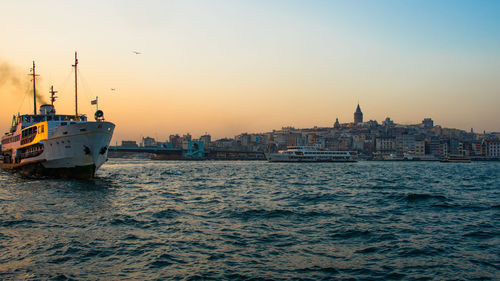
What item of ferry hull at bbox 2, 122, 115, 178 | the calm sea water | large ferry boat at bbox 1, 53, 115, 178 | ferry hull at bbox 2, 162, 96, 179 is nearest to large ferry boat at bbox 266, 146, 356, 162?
large ferry boat at bbox 1, 53, 115, 178

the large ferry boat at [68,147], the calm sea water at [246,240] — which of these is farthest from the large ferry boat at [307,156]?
the calm sea water at [246,240]

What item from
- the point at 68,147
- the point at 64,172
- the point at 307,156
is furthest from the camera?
the point at 307,156

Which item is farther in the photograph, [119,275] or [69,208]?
[69,208]

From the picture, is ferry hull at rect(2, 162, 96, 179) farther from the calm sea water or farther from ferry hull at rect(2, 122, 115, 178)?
the calm sea water

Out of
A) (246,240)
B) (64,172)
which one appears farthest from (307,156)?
(246,240)

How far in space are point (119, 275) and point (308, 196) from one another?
59.8ft

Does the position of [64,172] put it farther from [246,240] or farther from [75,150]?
[246,240]

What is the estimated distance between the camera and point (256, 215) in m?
18.5

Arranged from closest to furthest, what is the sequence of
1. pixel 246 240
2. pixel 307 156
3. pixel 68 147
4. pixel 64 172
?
pixel 246 240 → pixel 68 147 → pixel 64 172 → pixel 307 156

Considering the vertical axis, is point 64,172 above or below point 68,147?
below

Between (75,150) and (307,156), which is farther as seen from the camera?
(307,156)

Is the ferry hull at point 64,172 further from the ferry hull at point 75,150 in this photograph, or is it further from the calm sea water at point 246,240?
the calm sea water at point 246,240

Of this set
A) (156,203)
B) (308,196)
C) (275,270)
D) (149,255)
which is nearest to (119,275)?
(149,255)

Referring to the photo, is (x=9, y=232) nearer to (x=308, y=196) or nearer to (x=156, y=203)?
(x=156, y=203)
